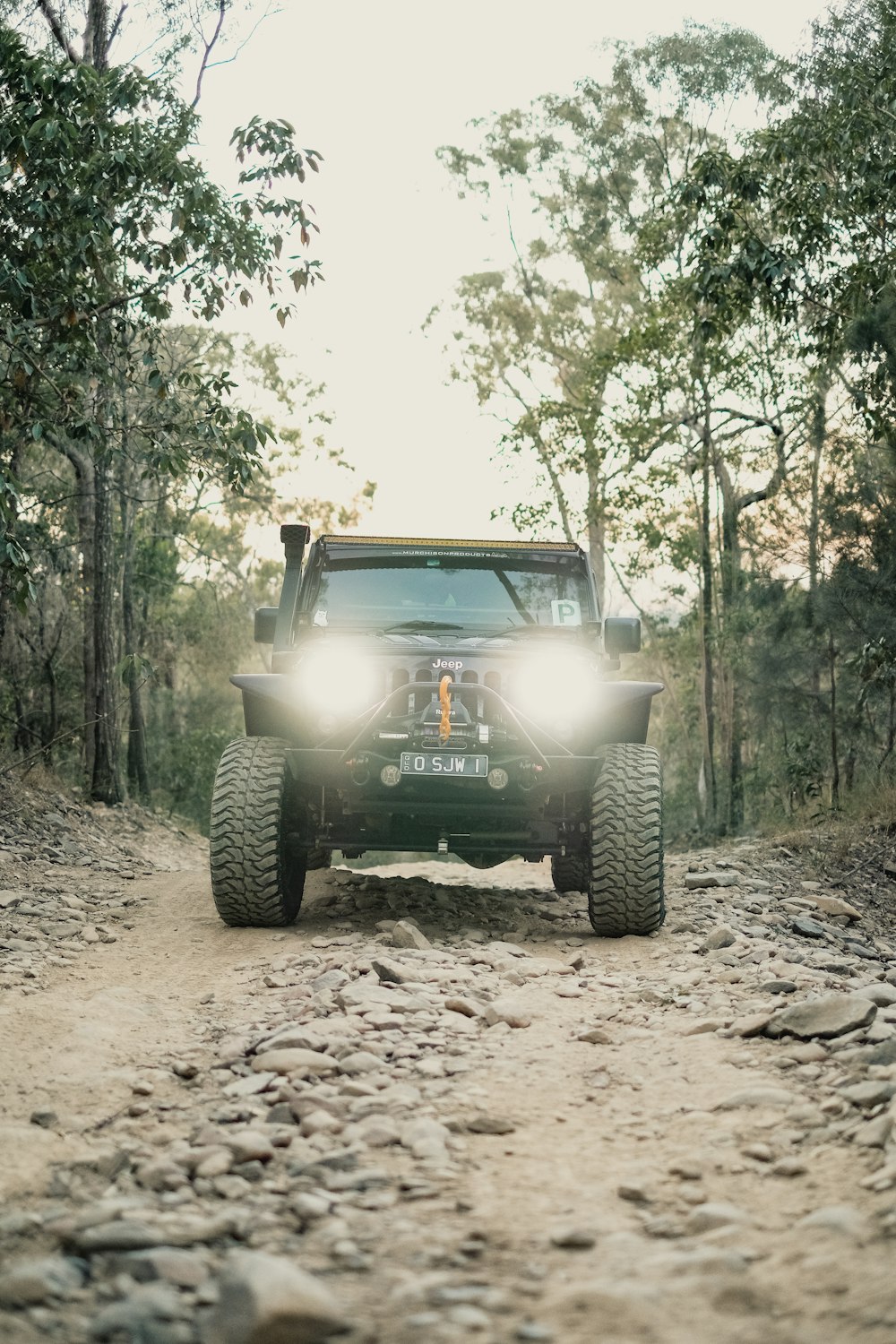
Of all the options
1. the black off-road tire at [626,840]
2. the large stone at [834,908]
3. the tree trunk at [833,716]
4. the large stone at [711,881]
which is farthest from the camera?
the tree trunk at [833,716]

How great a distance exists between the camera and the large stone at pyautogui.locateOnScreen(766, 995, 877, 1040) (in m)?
4.36

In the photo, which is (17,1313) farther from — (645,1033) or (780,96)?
(780,96)

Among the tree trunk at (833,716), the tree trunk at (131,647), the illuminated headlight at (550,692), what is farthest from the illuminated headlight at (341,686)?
the tree trunk at (131,647)

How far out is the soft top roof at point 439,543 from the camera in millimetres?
8023

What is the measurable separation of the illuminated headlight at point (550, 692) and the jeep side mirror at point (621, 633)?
85 centimetres

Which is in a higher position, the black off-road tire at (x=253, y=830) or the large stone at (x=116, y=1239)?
the black off-road tire at (x=253, y=830)

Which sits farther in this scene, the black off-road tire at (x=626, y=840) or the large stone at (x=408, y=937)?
the black off-road tire at (x=626, y=840)

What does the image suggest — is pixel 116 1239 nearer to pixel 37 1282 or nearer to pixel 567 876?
pixel 37 1282

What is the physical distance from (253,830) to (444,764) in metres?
1.05

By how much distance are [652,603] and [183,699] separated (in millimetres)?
10819

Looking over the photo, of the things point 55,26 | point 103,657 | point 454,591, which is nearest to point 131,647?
point 103,657

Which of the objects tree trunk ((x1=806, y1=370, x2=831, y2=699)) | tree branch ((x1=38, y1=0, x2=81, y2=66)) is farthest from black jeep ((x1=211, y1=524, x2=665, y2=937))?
tree branch ((x1=38, y1=0, x2=81, y2=66))

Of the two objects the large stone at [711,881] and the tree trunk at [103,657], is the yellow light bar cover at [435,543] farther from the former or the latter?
the tree trunk at [103,657]

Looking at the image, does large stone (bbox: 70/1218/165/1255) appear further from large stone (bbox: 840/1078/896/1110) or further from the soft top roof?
the soft top roof
